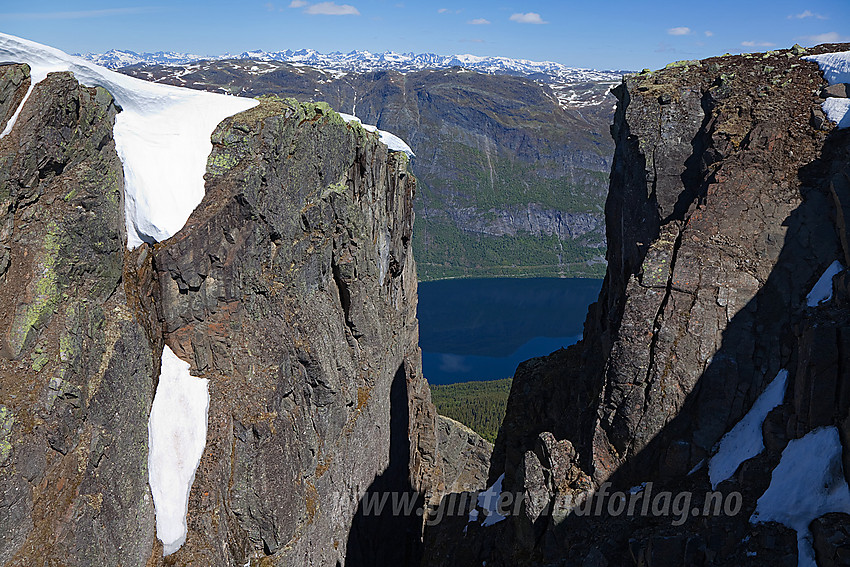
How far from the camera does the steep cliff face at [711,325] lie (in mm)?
18828

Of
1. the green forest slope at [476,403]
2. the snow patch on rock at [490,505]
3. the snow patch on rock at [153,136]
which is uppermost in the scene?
the snow patch on rock at [153,136]

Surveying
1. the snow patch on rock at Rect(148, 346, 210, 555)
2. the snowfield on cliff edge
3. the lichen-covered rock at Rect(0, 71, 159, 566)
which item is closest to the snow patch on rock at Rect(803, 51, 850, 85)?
the snowfield on cliff edge

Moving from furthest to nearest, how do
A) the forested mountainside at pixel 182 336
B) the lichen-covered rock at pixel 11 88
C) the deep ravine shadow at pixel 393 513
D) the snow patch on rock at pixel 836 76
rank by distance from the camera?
the deep ravine shadow at pixel 393 513 < the snow patch on rock at pixel 836 76 < the lichen-covered rock at pixel 11 88 < the forested mountainside at pixel 182 336

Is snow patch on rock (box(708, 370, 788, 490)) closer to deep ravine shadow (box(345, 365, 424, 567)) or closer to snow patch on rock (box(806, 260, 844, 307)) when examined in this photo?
snow patch on rock (box(806, 260, 844, 307))

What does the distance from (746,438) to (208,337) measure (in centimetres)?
2136

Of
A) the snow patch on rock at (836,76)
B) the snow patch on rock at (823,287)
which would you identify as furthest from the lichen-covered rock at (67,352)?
the snow patch on rock at (836,76)

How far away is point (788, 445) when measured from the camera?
16.9 metres

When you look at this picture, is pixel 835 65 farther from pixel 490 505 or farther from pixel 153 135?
pixel 153 135

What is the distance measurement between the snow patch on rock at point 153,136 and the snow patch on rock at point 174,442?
19.0 feet

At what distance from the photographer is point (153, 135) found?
87.6ft

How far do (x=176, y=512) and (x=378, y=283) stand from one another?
20.7 m

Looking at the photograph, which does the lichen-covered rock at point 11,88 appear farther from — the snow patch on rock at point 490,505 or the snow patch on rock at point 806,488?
the snow patch on rock at point 490,505

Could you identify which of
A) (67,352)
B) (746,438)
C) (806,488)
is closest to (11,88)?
(67,352)

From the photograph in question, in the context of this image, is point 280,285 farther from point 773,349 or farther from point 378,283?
point 773,349
